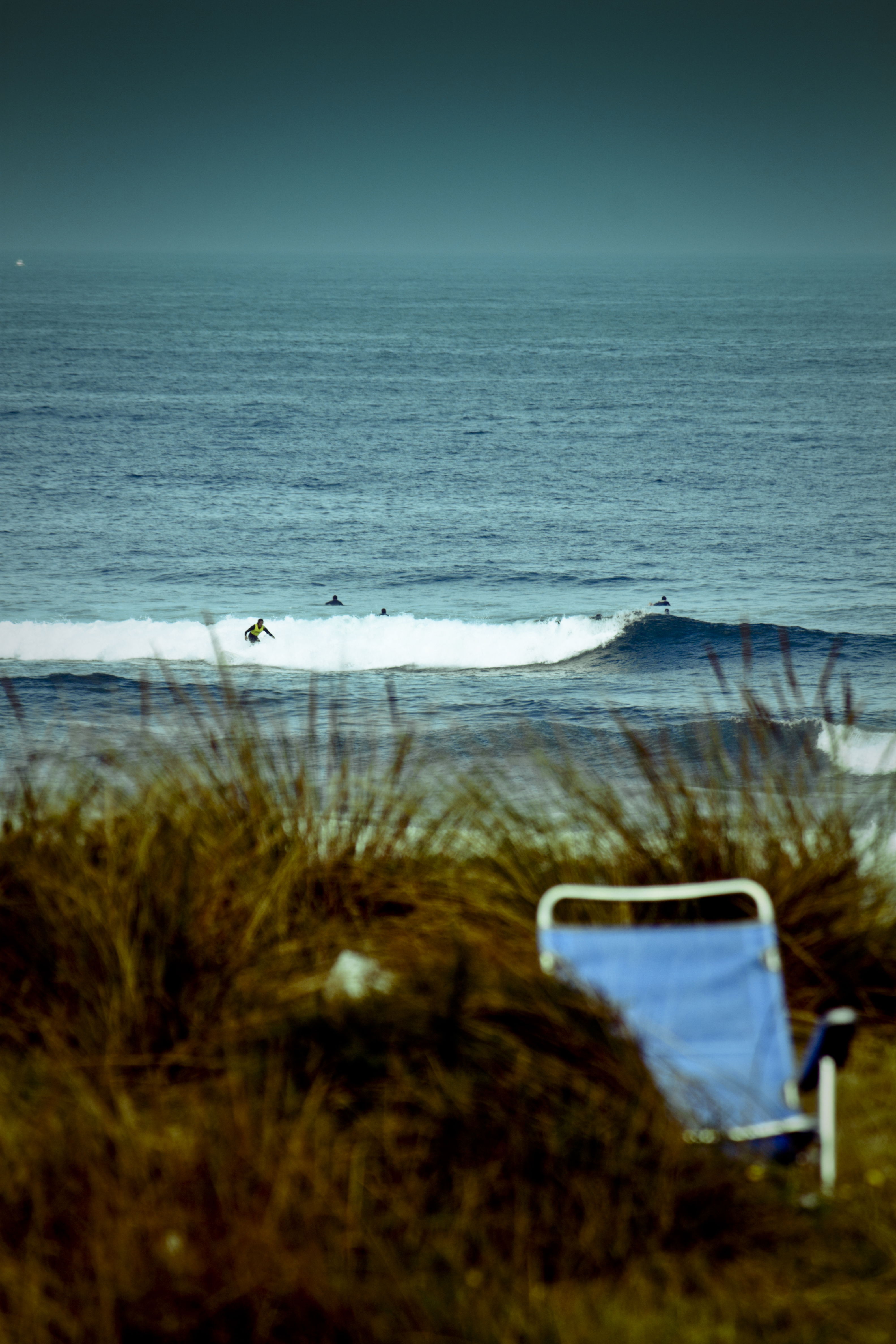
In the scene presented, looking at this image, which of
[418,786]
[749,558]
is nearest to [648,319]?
[749,558]

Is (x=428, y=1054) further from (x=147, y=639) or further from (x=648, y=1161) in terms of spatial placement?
(x=147, y=639)

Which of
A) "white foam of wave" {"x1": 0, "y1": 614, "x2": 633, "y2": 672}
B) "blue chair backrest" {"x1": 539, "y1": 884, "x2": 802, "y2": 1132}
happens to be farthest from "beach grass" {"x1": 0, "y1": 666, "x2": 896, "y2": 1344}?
"white foam of wave" {"x1": 0, "y1": 614, "x2": 633, "y2": 672}

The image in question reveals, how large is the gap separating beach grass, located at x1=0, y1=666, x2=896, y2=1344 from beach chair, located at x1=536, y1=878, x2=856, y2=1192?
0.34ft

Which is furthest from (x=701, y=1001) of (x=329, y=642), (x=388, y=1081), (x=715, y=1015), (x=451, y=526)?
(x=451, y=526)

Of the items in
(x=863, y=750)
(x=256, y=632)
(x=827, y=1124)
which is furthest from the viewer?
(x=256, y=632)

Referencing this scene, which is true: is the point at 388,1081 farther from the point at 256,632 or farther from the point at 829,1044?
the point at 256,632

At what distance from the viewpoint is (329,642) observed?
24.0 m

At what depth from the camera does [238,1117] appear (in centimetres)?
213

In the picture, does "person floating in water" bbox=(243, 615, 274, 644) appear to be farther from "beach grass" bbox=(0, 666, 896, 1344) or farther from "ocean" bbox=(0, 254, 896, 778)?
"beach grass" bbox=(0, 666, 896, 1344)

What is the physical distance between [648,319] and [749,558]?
71.2 m

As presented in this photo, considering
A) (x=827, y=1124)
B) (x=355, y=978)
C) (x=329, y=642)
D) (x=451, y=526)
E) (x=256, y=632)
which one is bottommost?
(x=329, y=642)

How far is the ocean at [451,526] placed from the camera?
61.8 ft

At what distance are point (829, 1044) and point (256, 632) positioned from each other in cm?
2002

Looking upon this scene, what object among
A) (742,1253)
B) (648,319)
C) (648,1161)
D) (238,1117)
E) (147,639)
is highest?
(648,319)
